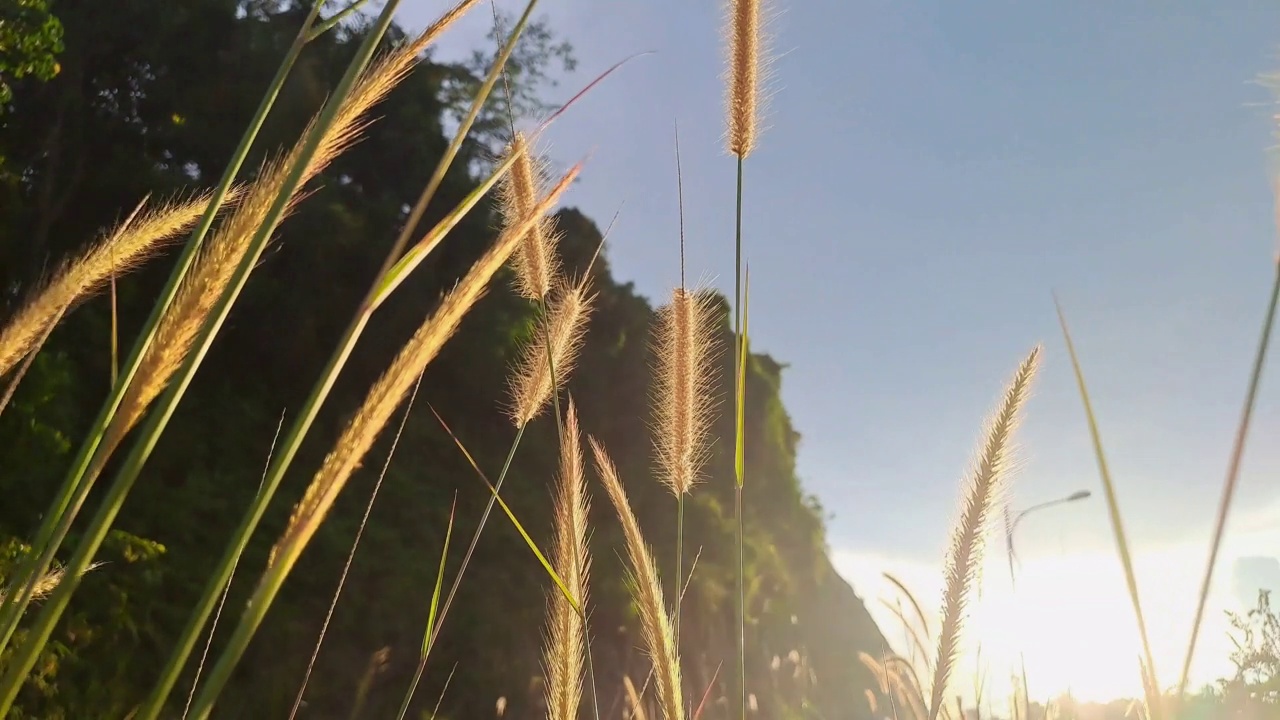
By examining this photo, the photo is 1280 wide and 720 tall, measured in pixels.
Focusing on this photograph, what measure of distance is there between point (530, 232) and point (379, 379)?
0.70m

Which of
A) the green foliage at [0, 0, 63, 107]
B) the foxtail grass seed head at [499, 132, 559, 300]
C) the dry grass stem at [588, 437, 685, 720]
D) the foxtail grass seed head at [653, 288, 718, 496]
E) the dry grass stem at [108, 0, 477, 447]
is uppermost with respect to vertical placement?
the green foliage at [0, 0, 63, 107]

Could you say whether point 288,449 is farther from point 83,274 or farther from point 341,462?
→ point 83,274

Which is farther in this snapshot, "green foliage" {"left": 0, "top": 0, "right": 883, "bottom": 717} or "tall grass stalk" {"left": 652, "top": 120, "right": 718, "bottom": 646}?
"green foliage" {"left": 0, "top": 0, "right": 883, "bottom": 717}

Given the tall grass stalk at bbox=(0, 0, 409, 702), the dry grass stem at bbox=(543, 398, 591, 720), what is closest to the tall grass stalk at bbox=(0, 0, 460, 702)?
the tall grass stalk at bbox=(0, 0, 409, 702)

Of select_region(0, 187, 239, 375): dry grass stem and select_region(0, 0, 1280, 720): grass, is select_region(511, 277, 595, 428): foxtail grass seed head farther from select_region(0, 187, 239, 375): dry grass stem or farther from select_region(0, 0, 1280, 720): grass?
select_region(0, 187, 239, 375): dry grass stem

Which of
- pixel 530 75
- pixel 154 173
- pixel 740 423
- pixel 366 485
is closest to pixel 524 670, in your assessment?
pixel 366 485

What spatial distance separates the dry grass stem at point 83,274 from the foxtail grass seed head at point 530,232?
39 centimetres

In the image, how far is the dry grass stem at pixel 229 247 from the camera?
491 millimetres

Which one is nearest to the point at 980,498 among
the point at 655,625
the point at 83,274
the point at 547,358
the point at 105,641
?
the point at 655,625

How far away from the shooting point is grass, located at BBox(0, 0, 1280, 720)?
0.43m

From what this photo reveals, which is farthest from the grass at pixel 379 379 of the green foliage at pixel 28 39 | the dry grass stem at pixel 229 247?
the green foliage at pixel 28 39

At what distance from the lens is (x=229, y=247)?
53cm

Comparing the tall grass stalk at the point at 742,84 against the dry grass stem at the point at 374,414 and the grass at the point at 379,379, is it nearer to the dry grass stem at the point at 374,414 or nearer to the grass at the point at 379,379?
the grass at the point at 379,379

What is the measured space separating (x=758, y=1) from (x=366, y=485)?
640 centimetres
